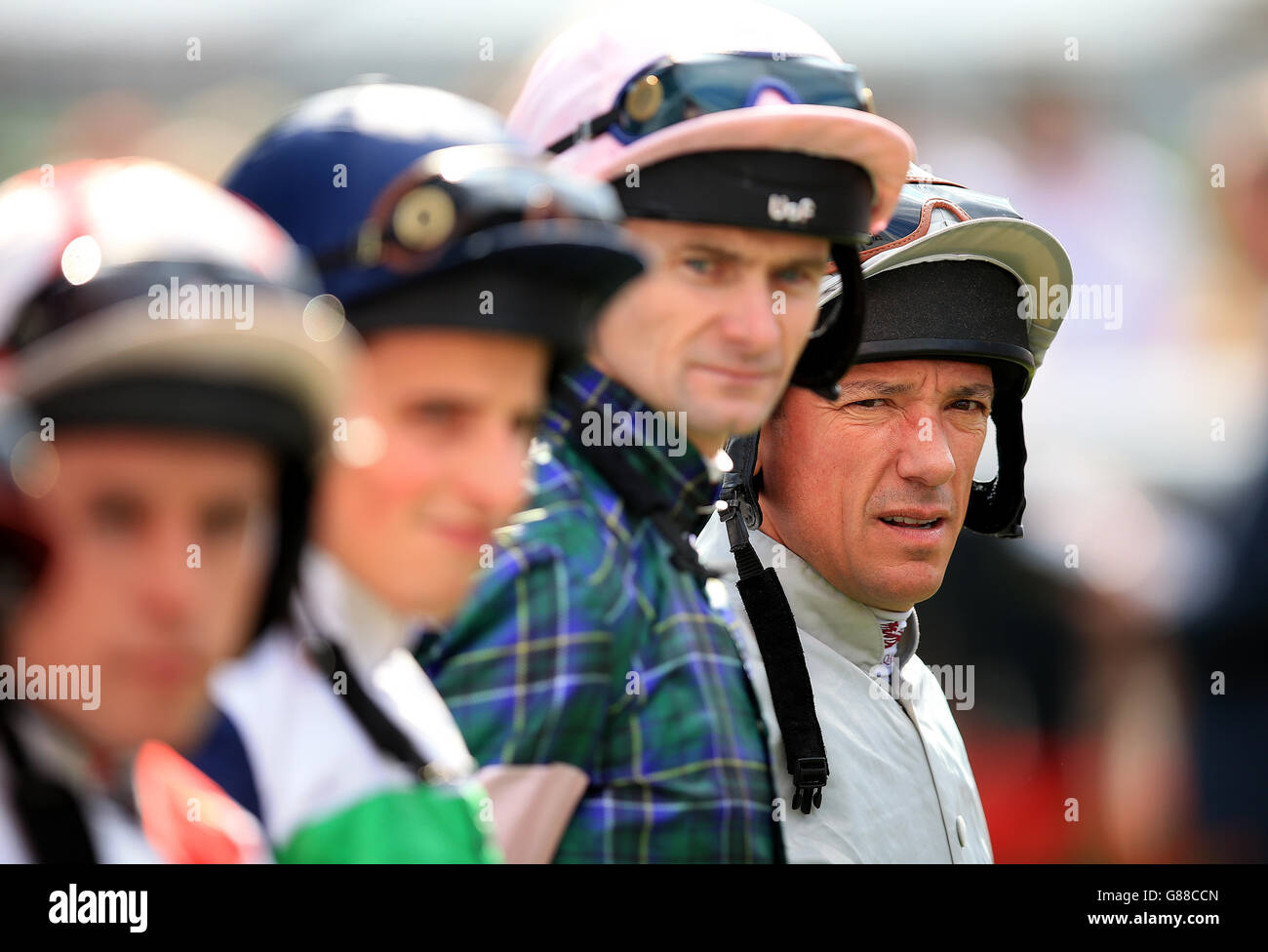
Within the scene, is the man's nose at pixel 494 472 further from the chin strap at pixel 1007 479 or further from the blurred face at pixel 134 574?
the chin strap at pixel 1007 479

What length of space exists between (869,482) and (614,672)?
924 mm

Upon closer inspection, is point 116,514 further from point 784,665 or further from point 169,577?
point 784,665

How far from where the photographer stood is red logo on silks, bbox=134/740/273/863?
118 centimetres

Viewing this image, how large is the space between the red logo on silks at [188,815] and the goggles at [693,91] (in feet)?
3.19

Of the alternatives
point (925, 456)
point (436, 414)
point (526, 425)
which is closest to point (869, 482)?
point (925, 456)

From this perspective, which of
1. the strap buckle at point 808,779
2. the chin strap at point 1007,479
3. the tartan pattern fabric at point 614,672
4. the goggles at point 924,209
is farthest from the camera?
the chin strap at point 1007,479

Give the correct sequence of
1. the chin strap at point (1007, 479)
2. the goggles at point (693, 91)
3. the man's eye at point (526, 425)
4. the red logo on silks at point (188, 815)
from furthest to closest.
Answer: the chin strap at point (1007, 479)
the goggles at point (693, 91)
the man's eye at point (526, 425)
the red logo on silks at point (188, 815)

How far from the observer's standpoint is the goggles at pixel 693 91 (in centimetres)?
186

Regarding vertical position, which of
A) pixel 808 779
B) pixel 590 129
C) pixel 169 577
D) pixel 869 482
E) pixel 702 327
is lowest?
pixel 808 779

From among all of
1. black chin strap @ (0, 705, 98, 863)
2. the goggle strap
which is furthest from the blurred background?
black chin strap @ (0, 705, 98, 863)

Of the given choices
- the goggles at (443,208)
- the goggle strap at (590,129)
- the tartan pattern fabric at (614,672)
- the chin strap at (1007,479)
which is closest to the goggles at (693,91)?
the goggle strap at (590,129)

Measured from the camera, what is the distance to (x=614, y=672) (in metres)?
1.73

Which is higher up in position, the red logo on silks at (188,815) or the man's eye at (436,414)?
the man's eye at (436,414)
